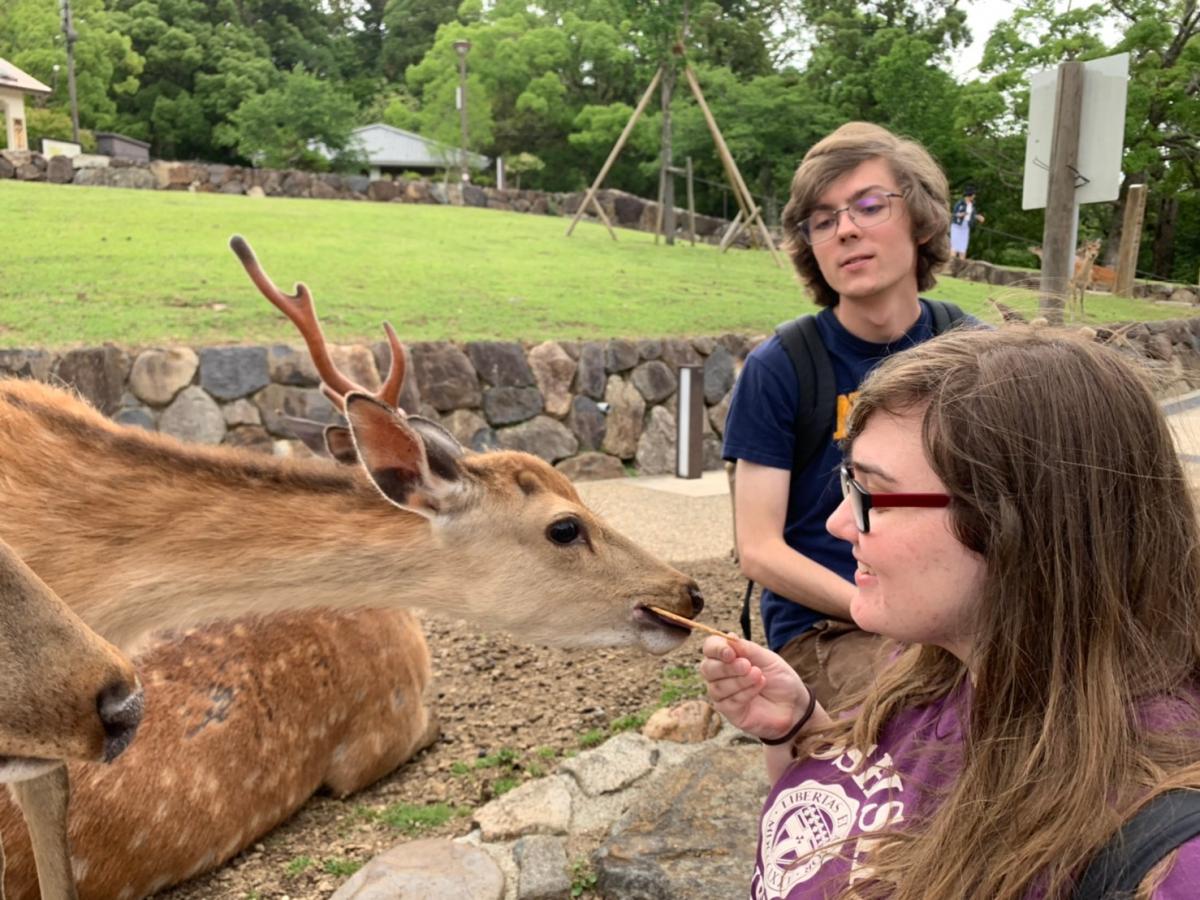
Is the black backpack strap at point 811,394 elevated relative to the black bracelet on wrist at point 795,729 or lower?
elevated

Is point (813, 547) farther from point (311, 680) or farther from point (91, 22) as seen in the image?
point (91, 22)

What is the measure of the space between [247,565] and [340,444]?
0.70m

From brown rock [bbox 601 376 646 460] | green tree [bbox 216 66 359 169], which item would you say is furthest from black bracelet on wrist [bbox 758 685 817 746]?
green tree [bbox 216 66 359 169]

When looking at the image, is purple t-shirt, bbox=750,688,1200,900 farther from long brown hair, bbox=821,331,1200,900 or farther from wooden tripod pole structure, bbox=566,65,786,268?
wooden tripod pole structure, bbox=566,65,786,268

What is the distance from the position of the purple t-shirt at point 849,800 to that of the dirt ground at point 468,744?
171cm

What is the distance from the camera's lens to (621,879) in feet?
8.51

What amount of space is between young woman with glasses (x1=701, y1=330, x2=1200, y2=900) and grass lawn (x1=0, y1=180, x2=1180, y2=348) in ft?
21.8

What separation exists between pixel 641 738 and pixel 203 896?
56.8 inches

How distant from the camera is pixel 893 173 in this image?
2.48 meters

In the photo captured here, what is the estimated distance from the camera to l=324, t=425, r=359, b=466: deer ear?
9.89ft

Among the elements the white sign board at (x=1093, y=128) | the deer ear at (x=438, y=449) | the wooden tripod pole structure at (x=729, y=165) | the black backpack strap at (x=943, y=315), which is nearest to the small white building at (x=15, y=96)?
the wooden tripod pole structure at (x=729, y=165)

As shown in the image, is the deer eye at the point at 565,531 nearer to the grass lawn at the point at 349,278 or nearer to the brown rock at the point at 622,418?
the grass lawn at the point at 349,278

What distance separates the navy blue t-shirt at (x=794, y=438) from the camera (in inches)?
94.9

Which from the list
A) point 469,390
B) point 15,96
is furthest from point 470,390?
point 15,96
